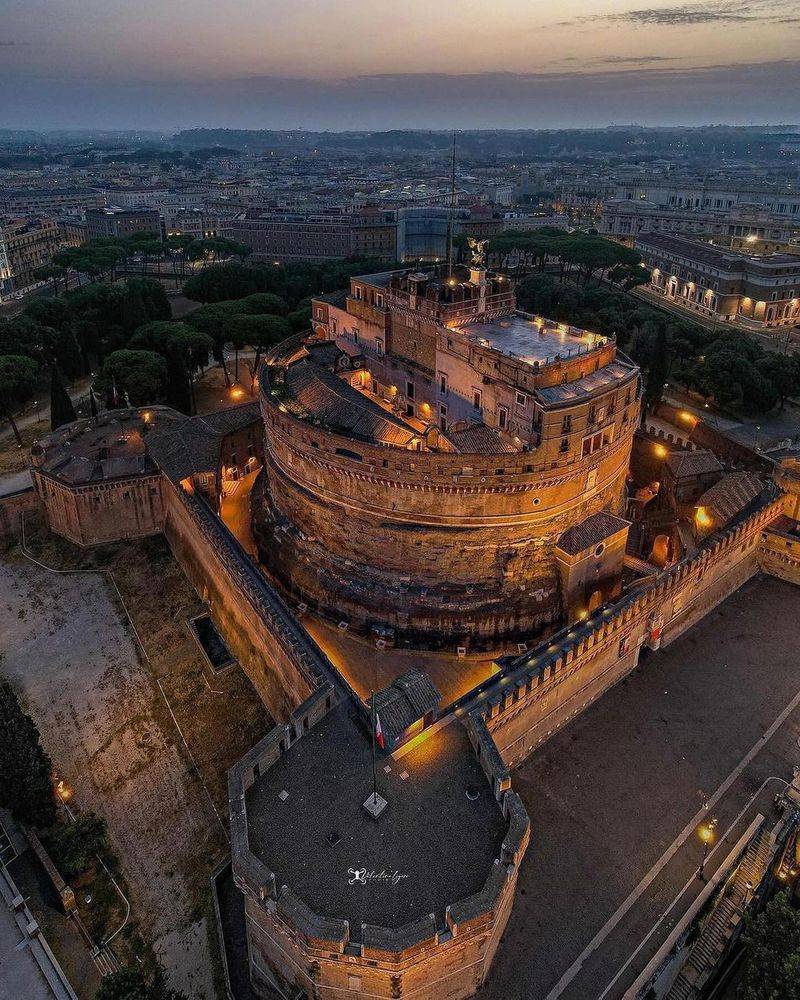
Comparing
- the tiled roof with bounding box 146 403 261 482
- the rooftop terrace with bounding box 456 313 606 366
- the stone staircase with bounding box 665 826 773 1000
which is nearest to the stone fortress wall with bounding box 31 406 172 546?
the tiled roof with bounding box 146 403 261 482

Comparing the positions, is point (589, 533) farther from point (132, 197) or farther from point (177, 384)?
point (132, 197)

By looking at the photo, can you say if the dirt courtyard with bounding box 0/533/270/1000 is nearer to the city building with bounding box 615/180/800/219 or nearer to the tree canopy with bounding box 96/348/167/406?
the tree canopy with bounding box 96/348/167/406

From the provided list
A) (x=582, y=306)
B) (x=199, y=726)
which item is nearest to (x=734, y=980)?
(x=199, y=726)

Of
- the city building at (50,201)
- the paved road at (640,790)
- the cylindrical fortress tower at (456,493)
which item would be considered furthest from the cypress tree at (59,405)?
the city building at (50,201)

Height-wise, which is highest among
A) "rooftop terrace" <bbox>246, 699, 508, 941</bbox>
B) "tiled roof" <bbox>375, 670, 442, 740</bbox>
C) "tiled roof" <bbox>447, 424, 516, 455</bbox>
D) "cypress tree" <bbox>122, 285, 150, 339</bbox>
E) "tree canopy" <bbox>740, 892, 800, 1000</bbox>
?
"tiled roof" <bbox>447, 424, 516, 455</bbox>

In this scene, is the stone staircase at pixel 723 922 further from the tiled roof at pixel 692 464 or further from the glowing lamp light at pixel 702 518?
the tiled roof at pixel 692 464
